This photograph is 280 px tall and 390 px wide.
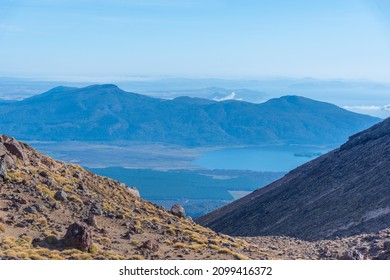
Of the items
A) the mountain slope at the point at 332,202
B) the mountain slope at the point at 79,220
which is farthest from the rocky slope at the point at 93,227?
the mountain slope at the point at 332,202

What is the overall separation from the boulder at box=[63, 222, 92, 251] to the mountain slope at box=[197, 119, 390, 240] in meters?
20.5

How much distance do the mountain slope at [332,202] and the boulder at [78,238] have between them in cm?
2050

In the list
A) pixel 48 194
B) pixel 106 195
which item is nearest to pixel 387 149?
pixel 106 195

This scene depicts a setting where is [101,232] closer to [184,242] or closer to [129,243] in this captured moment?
[129,243]

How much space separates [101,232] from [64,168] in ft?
25.4

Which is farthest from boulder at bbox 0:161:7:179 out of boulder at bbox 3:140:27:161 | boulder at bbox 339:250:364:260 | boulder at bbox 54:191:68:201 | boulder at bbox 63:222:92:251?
boulder at bbox 339:250:364:260

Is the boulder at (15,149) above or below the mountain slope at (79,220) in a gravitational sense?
above

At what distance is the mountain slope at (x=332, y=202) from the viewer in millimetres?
42062

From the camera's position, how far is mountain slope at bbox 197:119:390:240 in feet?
138

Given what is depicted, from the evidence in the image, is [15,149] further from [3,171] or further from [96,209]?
[96,209]

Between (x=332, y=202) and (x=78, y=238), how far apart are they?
97.6 feet

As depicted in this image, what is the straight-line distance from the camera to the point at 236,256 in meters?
25.0

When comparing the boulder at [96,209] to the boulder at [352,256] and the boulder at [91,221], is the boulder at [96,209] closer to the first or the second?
the boulder at [91,221]

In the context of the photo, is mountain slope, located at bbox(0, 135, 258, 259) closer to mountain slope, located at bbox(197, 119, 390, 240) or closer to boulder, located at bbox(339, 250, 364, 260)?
boulder, located at bbox(339, 250, 364, 260)
